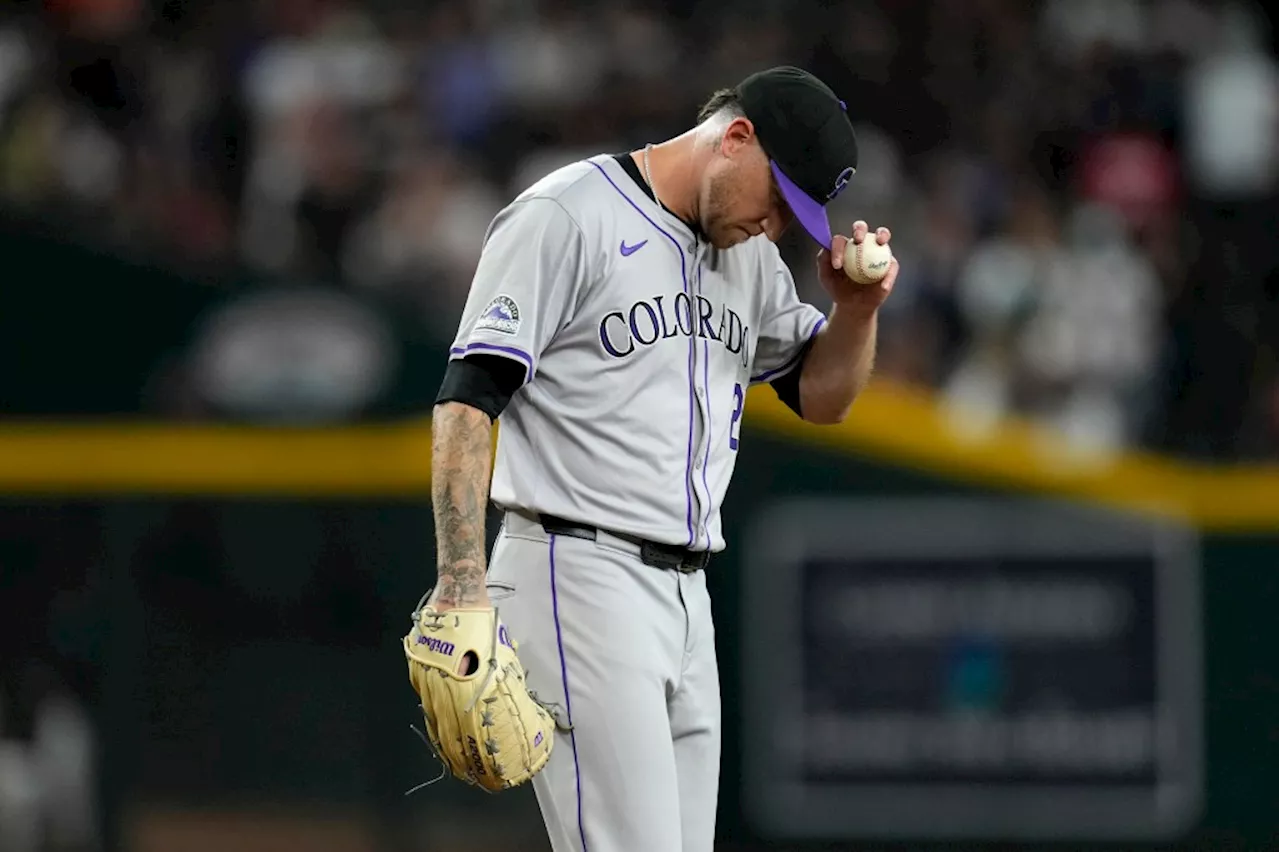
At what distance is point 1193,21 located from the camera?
35.6ft

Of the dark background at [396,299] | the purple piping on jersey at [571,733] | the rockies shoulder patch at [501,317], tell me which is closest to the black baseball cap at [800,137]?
the rockies shoulder patch at [501,317]

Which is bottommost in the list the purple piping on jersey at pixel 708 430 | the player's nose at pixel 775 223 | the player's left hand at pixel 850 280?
the purple piping on jersey at pixel 708 430

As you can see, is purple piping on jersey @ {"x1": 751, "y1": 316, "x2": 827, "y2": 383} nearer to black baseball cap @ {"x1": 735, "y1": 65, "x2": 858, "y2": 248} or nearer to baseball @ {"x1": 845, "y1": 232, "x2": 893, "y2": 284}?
baseball @ {"x1": 845, "y1": 232, "x2": 893, "y2": 284}

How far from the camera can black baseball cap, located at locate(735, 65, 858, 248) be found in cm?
345

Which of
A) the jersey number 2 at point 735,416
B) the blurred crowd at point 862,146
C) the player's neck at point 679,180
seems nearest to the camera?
the player's neck at point 679,180

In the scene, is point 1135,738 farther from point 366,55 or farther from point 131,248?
point 366,55

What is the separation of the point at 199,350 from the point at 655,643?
187 inches

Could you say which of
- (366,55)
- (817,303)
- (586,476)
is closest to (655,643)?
(586,476)

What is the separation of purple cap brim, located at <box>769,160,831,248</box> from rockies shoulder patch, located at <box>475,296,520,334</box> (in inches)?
19.9

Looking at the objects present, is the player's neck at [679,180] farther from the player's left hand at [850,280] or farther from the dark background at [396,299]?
the dark background at [396,299]

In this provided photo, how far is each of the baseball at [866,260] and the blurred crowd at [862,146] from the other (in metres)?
4.35

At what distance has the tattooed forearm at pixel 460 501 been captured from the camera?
329 centimetres

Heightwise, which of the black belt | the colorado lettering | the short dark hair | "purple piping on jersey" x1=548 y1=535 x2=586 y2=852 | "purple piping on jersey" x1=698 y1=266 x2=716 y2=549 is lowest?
"purple piping on jersey" x1=548 y1=535 x2=586 y2=852

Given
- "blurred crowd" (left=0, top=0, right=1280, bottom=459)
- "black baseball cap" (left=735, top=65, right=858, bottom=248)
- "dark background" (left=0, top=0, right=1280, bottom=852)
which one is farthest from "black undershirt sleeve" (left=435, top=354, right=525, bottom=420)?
"blurred crowd" (left=0, top=0, right=1280, bottom=459)
